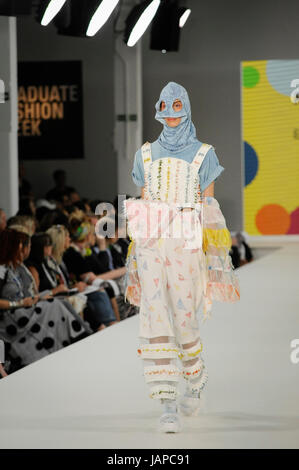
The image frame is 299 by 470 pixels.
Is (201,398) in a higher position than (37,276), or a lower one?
lower

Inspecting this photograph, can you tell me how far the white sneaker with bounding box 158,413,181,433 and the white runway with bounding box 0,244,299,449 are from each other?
0.10ft

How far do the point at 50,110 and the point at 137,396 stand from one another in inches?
350

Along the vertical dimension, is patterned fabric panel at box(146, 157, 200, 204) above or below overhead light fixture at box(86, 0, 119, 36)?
below

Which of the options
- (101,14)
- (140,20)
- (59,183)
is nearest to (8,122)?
(140,20)

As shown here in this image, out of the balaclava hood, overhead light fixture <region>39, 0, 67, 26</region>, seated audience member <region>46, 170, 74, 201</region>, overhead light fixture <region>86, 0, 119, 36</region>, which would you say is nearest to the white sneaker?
the balaclava hood

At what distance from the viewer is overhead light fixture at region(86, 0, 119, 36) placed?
19.3ft

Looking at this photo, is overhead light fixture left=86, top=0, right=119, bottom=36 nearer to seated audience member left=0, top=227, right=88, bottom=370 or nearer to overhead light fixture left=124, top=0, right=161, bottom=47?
overhead light fixture left=124, top=0, right=161, bottom=47

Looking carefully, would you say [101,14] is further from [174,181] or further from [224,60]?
[224,60]

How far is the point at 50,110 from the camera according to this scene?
11914 millimetres

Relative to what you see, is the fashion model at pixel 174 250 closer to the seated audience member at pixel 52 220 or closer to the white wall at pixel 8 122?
the seated audience member at pixel 52 220

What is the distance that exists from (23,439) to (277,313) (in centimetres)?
291
